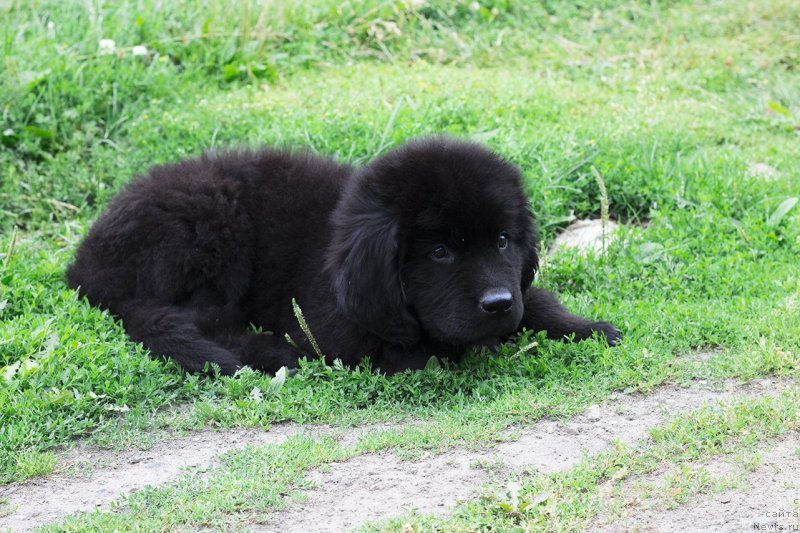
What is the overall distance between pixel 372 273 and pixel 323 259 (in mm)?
731

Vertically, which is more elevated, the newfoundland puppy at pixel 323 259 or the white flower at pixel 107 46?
the white flower at pixel 107 46

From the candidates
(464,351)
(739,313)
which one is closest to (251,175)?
(464,351)

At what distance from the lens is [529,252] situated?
16.3ft

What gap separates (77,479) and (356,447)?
3.79 feet

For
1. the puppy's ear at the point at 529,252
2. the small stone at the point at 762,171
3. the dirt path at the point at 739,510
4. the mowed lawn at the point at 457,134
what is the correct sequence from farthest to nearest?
1. the small stone at the point at 762,171
2. the puppy's ear at the point at 529,252
3. the mowed lawn at the point at 457,134
4. the dirt path at the point at 739,510

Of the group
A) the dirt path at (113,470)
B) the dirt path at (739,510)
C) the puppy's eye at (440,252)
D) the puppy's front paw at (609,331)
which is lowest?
the dirt path at (113,470)

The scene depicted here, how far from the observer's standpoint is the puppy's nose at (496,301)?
4.41 m

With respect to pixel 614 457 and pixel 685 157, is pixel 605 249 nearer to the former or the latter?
pixel 685 157

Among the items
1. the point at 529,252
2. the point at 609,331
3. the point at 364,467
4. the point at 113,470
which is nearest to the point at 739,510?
the point at 364,467

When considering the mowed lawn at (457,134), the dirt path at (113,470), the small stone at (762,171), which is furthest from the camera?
the small stone at (762,171)

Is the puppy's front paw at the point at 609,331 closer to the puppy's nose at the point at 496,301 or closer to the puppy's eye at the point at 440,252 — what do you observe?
the puppy's nose at the point at 496,301

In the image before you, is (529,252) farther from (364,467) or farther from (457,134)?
(457,134)

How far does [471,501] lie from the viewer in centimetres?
352

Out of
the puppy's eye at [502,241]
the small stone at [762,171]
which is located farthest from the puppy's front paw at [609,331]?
the small stone at [762,171]
